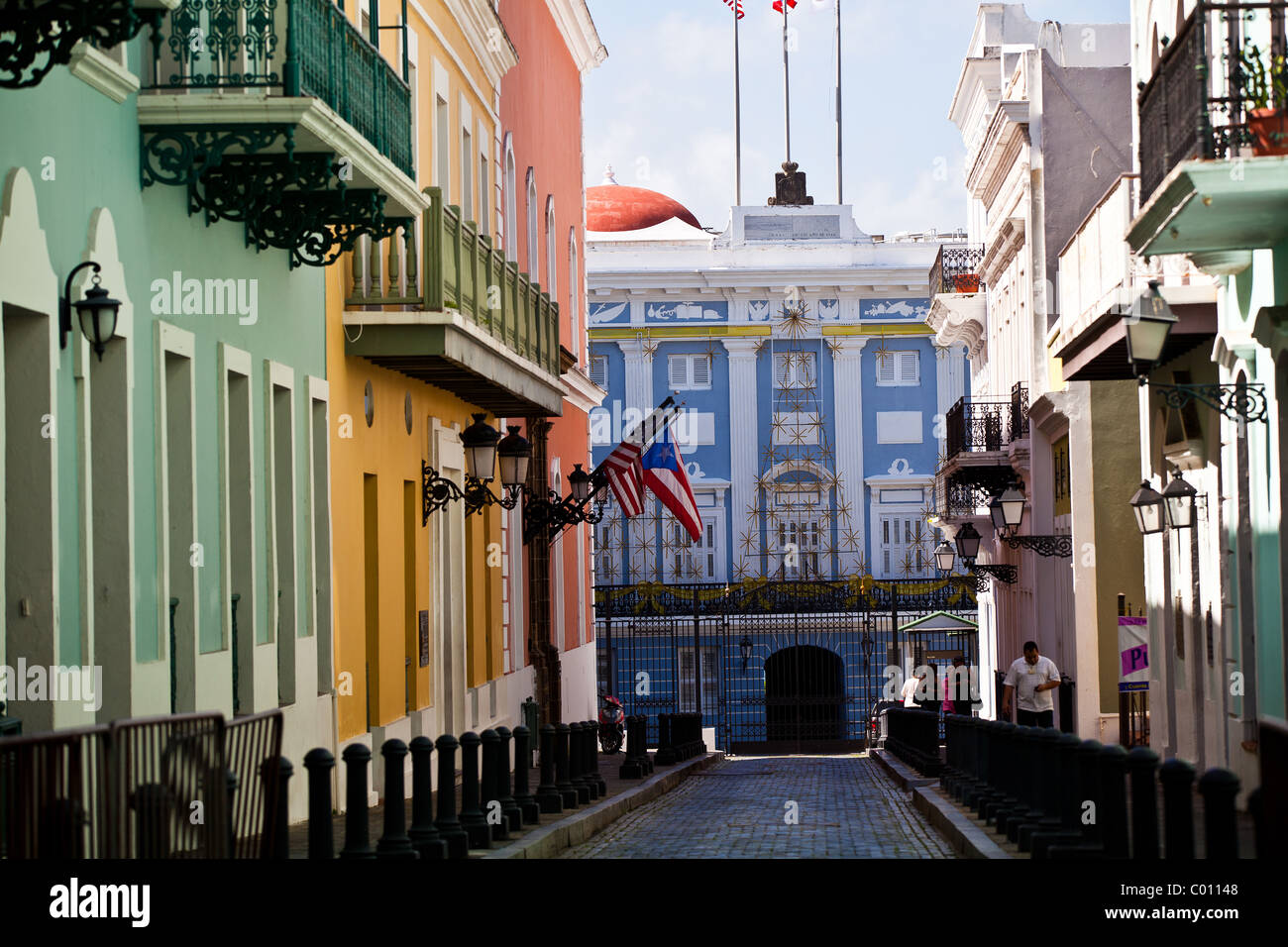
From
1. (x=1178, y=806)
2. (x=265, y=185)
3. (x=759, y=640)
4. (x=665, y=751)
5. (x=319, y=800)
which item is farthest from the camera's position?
(x=759, y=640)

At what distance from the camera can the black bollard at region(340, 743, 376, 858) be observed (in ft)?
33.1

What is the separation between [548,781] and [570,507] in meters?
10.6

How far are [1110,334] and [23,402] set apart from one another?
11423mm

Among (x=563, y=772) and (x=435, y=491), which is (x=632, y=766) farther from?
(x=563, y=772)

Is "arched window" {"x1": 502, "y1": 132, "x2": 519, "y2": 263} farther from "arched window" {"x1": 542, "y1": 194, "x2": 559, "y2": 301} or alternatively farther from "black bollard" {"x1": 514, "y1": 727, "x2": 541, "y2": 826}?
"black bollard" {"x1": 514, "y1": 727, "x2": 541, "y2": 826}

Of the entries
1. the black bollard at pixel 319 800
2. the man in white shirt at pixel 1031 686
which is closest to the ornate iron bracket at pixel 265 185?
the black bollard at pixel 319 800

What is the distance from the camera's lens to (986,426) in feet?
118

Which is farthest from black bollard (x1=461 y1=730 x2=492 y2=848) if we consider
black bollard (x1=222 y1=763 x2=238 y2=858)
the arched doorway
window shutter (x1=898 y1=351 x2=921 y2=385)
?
window shutter (x1=898 y1=351 x2=921 y2=385)

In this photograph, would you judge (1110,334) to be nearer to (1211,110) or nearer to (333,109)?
(1211,110)

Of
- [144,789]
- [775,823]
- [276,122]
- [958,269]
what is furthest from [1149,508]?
[958,269]

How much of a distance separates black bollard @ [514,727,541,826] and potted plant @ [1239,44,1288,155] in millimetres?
6571

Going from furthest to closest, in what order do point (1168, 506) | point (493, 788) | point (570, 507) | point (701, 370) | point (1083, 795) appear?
point (701, 370), point (570, 507), point (1168, 506), point (493, 788), point (1083, 795)
